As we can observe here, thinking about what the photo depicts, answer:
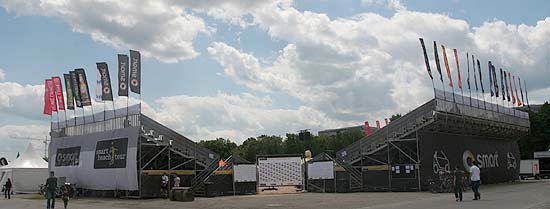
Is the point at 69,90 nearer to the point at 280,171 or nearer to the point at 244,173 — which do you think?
the point at 244,173

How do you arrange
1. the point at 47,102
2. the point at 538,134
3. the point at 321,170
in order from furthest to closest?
the point at 538,134, the point at 47,102, the point at 321,170

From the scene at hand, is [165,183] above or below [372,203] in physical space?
above

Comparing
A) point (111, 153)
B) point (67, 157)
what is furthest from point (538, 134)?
point (67, 157)

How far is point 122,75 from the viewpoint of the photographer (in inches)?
1373

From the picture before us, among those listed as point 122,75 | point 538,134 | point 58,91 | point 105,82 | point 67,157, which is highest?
point 58,91

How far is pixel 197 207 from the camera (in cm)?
2588

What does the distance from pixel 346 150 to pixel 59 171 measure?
21503 millimetres

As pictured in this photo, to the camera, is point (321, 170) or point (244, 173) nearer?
point (244, 173)

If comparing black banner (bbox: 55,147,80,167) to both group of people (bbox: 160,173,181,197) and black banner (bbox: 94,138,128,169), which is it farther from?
group of people (bbox: 160,173,181,197)

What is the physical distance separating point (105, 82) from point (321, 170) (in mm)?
15118

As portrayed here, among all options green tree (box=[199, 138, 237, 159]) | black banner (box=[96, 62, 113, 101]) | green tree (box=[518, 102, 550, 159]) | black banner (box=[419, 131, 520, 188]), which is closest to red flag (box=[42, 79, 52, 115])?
black banner (box=[96, 62, 113, 101])

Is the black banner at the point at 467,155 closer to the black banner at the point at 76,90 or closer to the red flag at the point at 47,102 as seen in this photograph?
the black banner at the point at 76,90

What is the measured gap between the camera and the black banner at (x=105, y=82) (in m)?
36.2

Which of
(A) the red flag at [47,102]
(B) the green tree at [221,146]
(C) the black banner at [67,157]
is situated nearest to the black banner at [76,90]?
(C) the black banner at [67,157]
